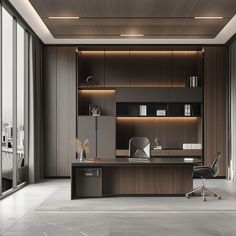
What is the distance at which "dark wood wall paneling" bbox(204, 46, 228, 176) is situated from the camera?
12.2 meters

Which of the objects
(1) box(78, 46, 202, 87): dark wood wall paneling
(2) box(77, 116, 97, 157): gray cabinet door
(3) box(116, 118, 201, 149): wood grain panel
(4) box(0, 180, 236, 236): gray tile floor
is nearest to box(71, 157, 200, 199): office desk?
(4) box(0, 180, 236, 236): gray tile floor

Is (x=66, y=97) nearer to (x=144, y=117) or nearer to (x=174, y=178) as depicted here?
(x=144, y=117)

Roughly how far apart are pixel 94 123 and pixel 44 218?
5.44m

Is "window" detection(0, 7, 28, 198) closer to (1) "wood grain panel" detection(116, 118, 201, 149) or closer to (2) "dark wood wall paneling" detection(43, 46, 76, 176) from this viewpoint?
(2) "dark wood wall paneling" detection(43, 46, 76, 176)

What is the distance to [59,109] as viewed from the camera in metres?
12.3

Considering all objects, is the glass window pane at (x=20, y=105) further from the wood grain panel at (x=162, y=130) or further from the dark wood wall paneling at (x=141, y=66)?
the wood grain panel at (x=162, y=130)

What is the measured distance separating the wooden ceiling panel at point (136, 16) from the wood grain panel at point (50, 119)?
1.39m

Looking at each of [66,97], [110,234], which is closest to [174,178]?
[110,234]

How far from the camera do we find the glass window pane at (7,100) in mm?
8883

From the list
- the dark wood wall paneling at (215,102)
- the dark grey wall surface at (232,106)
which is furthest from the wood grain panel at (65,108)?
the dark grey wall surface at (232,106)

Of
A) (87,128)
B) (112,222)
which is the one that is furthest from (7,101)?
(112,222)

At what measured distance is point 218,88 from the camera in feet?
40.2

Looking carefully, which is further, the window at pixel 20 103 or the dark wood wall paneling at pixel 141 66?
the dark wood wall paneling at pixel 141 66

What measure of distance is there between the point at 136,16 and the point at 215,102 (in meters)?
3.86
